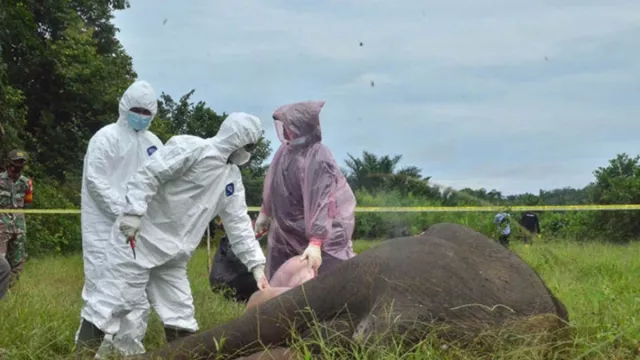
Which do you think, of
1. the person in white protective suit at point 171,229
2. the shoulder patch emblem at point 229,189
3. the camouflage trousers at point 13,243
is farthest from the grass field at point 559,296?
the shoulder patch emblem at point 229,189

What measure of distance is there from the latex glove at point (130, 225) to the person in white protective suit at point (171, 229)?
10 centimetres

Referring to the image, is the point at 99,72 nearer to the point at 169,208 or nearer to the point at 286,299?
the point at 169,208

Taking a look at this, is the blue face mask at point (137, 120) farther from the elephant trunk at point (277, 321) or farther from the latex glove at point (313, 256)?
the elephant trunk at point (277, 321)

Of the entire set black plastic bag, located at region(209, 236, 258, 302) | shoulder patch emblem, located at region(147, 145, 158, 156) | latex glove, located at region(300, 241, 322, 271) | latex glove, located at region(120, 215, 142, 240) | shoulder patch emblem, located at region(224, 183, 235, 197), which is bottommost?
black plastic bag, located at region(209, 236, 258, 302)

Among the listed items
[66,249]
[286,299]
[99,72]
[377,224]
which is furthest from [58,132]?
[286,299]

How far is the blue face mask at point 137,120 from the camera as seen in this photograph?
5492 millimetres

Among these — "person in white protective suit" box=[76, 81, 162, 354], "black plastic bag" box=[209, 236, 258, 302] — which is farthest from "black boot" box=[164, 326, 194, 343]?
"black plastic bag" box=[209, 236, 258, 302]

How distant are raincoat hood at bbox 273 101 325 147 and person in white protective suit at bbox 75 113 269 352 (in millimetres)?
568

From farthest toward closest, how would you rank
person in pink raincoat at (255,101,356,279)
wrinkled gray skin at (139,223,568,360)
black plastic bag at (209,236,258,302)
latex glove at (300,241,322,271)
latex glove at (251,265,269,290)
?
black plastic bag at (209,236,258,302) < person in pink raincoat at (255,101,356,279) < latex glove at (300,241,322,271) < latex glove at (251,265,269,290) < wrinkled gray skin at (139,223,568,360)

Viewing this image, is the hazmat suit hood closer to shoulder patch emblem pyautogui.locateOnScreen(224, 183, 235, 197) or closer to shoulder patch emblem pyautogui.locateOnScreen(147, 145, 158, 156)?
shoulder patch emblem pyautogui.locateOnScreen(224, 183, 235, 197)

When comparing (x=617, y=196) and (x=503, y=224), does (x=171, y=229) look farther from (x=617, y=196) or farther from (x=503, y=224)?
(x=617, y=196)

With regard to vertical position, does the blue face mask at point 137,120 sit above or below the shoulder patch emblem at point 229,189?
above

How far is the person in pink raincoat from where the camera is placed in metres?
5.37

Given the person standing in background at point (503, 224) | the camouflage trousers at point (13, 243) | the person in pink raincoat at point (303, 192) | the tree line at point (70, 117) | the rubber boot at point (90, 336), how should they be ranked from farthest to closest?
the tree line at point (70, 117) → the person standing in background at point (503, 224) → the camouflage trousers at point (13, 243) → the person in pink raincoat at point (303, 192) → the rubber boot at point (90, 336)
